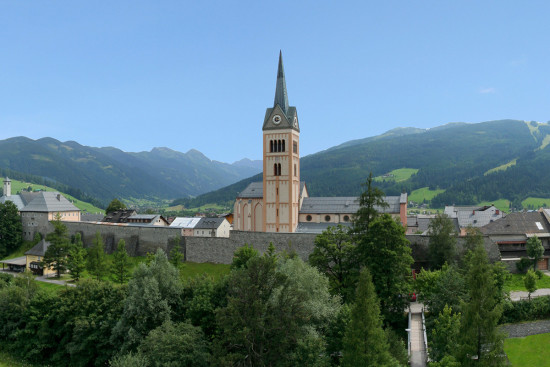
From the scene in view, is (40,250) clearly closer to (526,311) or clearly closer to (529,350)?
(526,311)

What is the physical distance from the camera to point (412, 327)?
125 feet

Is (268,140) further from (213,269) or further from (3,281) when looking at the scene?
(3,281)

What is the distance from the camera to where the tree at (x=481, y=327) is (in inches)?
1059

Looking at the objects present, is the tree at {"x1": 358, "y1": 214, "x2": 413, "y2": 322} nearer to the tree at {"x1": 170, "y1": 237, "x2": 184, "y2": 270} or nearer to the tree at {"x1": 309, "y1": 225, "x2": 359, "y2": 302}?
the tree at {"x1": 309, "y1": 225, "x2": 359, "y2": 302}

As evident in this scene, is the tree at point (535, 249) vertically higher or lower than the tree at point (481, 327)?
higher

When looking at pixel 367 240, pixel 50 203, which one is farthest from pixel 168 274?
pixel 50 203

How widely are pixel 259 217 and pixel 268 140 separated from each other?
13672 mm

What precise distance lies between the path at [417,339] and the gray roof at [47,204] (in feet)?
245

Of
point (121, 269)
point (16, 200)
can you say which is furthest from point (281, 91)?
point (16, 200)

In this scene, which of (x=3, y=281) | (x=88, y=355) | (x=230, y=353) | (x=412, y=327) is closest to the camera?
(x=230, y=353)

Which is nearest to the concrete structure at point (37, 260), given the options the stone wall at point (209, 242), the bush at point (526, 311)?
the stone wall at point (209, 242)

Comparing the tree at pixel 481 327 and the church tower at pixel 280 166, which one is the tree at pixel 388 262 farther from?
the church tower at pixel 280 166

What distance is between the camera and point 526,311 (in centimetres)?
4031

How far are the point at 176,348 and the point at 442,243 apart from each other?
31672 millimetres
